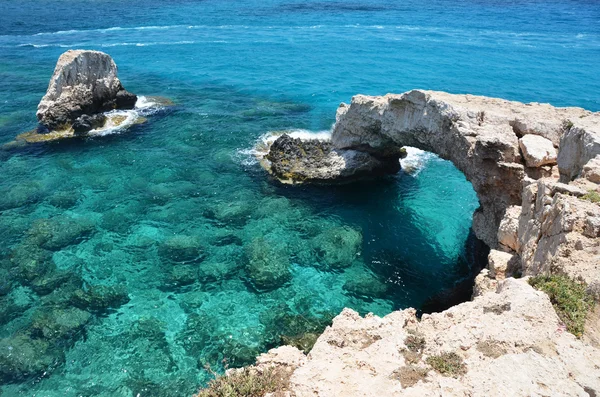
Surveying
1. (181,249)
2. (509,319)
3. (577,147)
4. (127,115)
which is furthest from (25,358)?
(127,115)

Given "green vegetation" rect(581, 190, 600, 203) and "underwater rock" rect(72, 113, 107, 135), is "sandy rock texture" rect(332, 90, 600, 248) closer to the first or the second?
"green vegetation" rect(581, 190, 600, 203)

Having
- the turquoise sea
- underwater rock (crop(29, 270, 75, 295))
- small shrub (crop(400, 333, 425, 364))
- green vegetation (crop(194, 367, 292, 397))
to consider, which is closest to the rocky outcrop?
the turquoise sea

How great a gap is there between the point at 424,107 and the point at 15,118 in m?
36.2

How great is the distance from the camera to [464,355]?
30.8ft

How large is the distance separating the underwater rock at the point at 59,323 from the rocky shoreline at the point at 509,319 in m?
11.5

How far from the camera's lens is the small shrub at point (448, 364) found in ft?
29.4

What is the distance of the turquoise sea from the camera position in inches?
687

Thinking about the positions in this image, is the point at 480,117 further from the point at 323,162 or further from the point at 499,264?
the point at 323,162

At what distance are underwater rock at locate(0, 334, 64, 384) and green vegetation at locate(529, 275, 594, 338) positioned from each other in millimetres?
17332

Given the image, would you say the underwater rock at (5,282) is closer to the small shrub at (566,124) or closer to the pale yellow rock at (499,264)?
the pale yellow rock at (499,264)

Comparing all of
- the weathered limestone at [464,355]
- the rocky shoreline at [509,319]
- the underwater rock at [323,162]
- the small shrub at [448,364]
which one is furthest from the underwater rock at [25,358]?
the underwater rock at [323,162]

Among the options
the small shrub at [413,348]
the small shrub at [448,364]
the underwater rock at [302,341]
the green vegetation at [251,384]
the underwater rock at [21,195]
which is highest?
the small shrub at [448,364]

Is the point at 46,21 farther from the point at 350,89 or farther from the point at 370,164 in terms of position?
the point at 370,164

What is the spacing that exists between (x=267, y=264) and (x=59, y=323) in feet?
31.0
